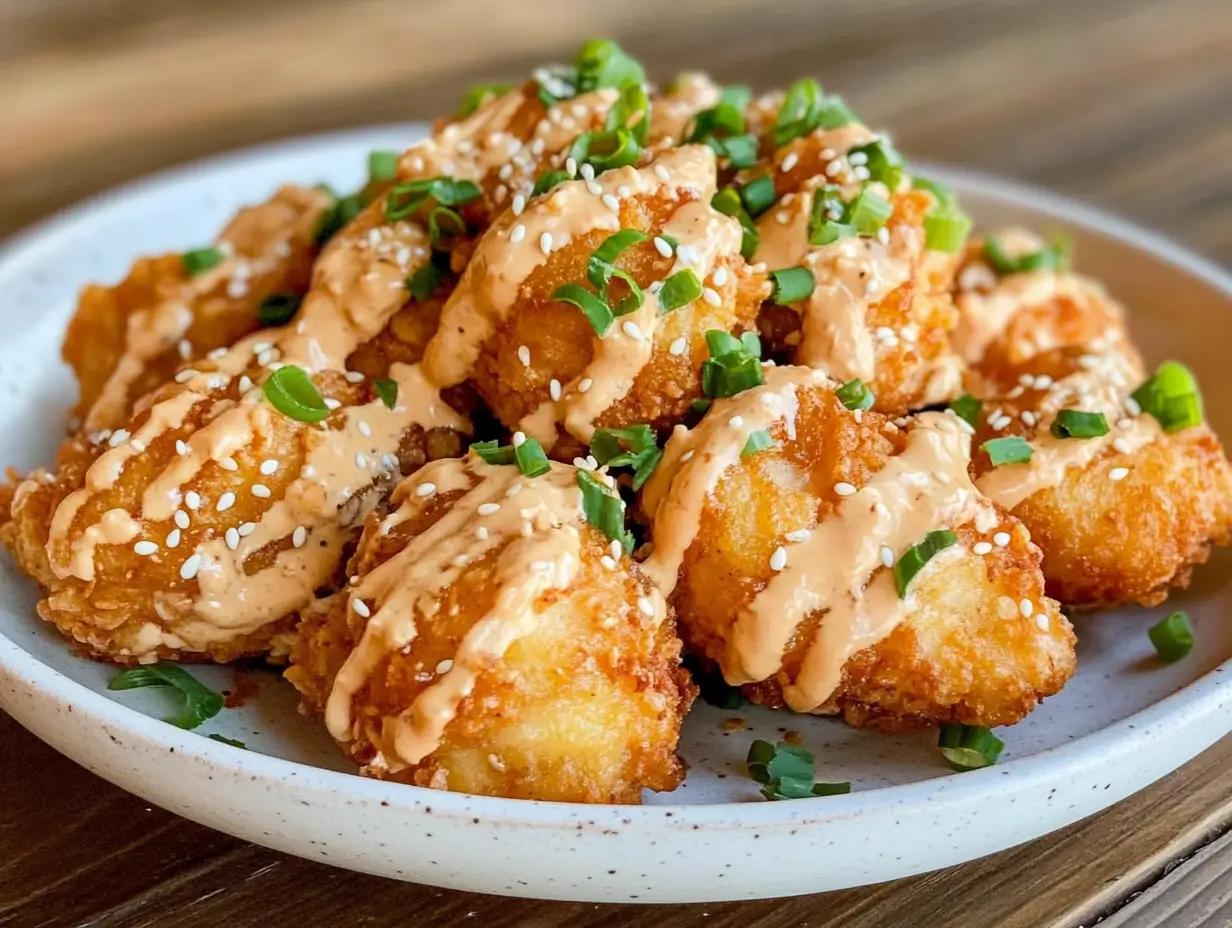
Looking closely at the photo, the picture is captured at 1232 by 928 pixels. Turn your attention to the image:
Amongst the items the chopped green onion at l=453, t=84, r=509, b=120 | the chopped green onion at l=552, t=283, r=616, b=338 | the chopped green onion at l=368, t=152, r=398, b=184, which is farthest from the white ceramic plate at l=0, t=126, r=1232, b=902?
the chopped green onion at l=453, t=84, r=509, b=120

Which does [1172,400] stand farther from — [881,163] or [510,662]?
[510,662]

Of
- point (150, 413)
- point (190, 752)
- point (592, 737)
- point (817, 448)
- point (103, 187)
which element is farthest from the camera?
point (103, 187)

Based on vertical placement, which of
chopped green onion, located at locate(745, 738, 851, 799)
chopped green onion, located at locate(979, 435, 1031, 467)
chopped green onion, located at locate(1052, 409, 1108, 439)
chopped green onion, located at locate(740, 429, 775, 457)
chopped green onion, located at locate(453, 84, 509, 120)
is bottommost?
chopped green onion, located at locate(745, 738, 851, 799)

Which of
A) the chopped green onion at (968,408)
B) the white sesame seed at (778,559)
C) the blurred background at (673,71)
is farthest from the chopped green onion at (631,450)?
the blurred background at (673,71)

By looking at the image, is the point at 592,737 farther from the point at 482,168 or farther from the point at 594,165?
the point at 482,168

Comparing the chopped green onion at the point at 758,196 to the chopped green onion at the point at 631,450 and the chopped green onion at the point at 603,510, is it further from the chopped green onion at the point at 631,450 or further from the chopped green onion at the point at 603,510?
the chopped green onion at the point at 603,510

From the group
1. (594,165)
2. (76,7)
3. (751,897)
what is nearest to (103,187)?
(76,7)

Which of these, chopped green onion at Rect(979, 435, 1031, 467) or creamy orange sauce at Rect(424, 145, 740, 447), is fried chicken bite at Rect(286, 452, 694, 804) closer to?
creamy orange sauce at Rect(424, 145, 740, 447)
